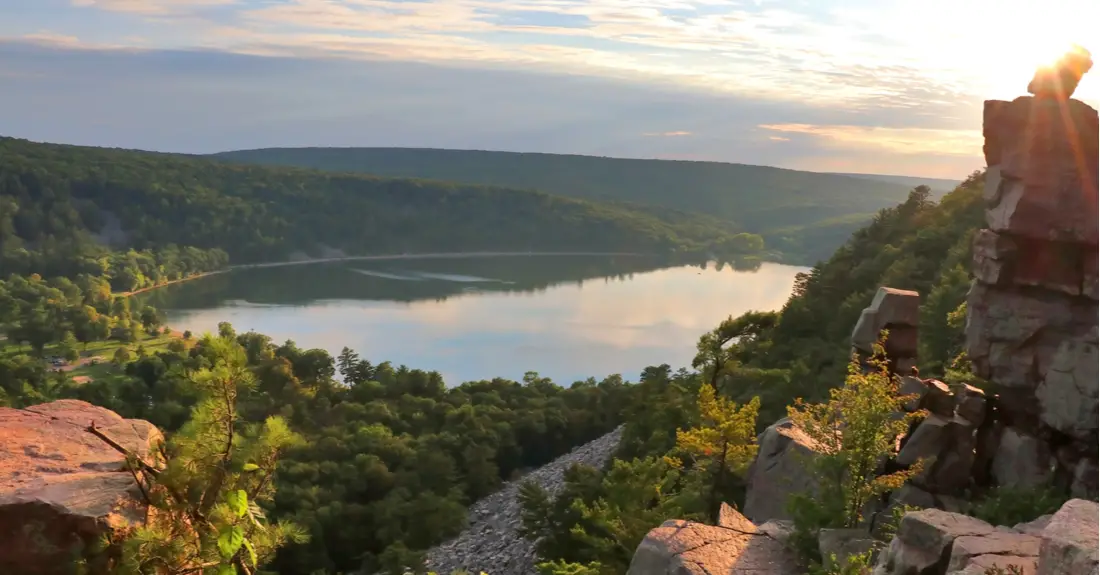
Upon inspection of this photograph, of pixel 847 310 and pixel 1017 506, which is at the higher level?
pixel 1017 506

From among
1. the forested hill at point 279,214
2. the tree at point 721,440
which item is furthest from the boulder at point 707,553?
the forested hill at point 279,214

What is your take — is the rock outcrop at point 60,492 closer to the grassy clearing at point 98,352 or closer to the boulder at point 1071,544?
the boulder at point 1071,544

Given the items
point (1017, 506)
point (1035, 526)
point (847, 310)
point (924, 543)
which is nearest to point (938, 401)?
point (1017, 506)

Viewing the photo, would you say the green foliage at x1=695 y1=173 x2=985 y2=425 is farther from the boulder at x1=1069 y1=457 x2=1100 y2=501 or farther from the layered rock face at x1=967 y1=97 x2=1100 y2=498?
the boulder at x1=1069 y1=457 x2=1100 y2=501

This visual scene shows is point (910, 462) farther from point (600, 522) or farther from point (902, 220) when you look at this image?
point (902, 220)

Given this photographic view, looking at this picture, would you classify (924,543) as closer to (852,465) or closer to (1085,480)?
(852,465)

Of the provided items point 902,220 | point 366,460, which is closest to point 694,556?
point 366,460
